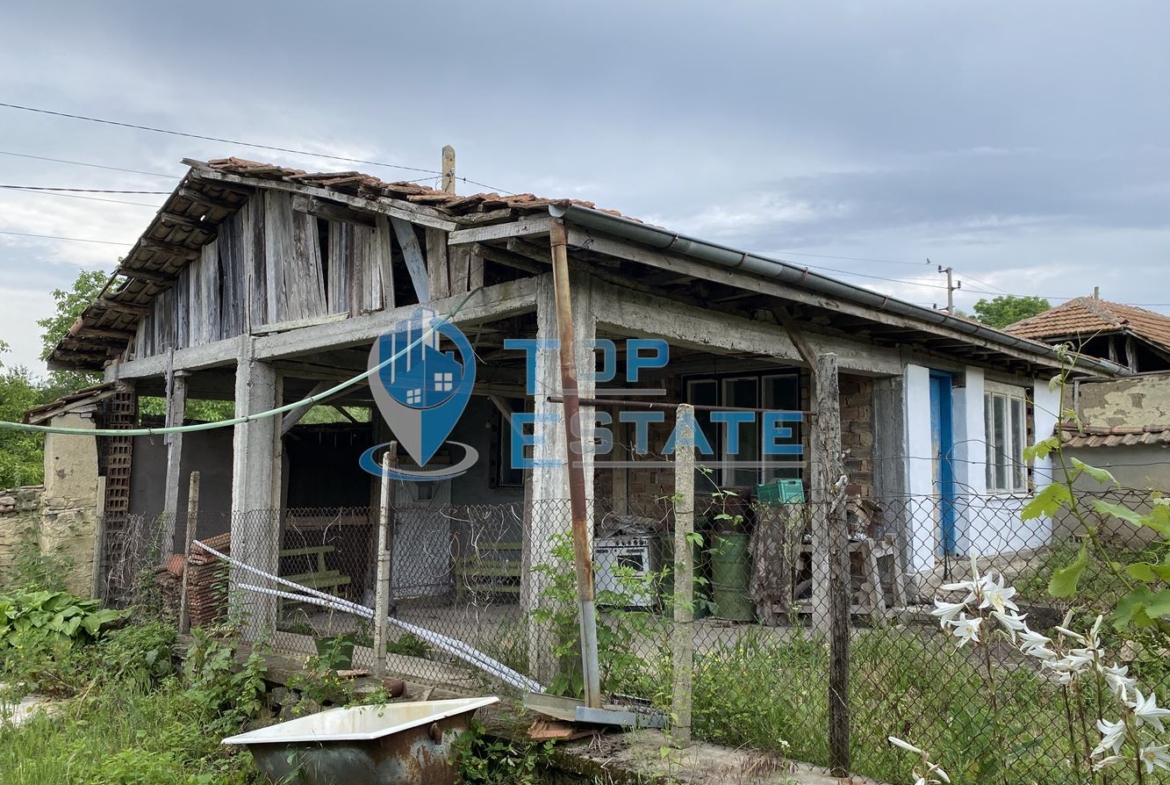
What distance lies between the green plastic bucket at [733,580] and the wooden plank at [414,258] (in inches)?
134

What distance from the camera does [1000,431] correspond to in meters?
10.4

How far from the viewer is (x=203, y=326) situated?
28.1 ft

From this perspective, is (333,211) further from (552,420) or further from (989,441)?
(989,441)

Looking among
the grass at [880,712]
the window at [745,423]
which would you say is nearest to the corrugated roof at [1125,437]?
the window at [745,423]

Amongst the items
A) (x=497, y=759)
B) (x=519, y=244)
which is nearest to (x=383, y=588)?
(x=497, y=759)

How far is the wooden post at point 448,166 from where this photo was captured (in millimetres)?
12680

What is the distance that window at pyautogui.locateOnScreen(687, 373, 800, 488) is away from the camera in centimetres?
896

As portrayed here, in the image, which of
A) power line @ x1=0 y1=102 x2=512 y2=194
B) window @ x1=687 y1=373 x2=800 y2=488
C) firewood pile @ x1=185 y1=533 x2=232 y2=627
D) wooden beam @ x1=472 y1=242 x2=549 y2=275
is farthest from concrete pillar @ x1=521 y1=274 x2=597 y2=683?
power line @ x1=0 y1=102 x2=512 y2=194

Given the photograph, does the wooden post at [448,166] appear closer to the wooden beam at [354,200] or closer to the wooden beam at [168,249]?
the wooden beam at [168,249]

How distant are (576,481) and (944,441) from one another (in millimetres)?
6413

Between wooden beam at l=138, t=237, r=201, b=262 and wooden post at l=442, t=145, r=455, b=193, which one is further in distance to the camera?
wooden post at l=442, t=145, r=455, b=193

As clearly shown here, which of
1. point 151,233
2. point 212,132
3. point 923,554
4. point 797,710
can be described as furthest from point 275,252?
point 212,132

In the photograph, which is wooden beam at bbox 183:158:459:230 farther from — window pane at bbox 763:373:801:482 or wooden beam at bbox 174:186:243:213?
window pane at bbox 763:373:801:482

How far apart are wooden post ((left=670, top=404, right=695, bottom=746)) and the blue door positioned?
593cm
